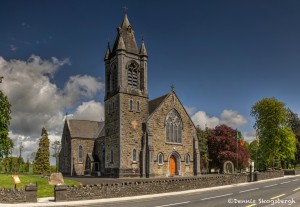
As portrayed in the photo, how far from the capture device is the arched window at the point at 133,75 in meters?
46.9

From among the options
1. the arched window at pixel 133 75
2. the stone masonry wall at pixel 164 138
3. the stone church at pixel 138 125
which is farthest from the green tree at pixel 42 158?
the stone masonry wall at pixel 164 138

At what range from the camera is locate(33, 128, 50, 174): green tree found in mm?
66562

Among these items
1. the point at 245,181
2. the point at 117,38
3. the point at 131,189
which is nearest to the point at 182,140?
the point at 245,181

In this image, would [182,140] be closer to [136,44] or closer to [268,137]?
[136,44]

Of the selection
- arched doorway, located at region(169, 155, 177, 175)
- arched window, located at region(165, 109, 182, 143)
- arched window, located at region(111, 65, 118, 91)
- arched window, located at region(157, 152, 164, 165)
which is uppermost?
arched window, located at region(111, 65, 118, 91)

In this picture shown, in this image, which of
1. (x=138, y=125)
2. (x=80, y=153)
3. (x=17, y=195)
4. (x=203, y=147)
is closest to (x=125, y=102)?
(x=138, y=125)

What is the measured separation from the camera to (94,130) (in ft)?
202

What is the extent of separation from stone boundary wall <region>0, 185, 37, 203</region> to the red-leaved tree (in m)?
45.4

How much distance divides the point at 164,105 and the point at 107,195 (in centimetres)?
2609

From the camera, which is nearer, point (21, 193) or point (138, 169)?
point (21, 193)

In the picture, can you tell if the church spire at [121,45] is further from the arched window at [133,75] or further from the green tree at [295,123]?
the green tree at [295,123]

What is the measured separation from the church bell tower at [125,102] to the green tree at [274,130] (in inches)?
1047

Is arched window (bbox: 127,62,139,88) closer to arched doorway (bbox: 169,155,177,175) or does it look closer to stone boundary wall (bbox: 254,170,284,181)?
arched doorway (bbox: 169,155,177,175)

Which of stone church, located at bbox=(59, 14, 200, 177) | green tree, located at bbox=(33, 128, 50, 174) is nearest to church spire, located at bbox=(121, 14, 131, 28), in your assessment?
stone church, located at bbox=(59, 14, 200, 177)
